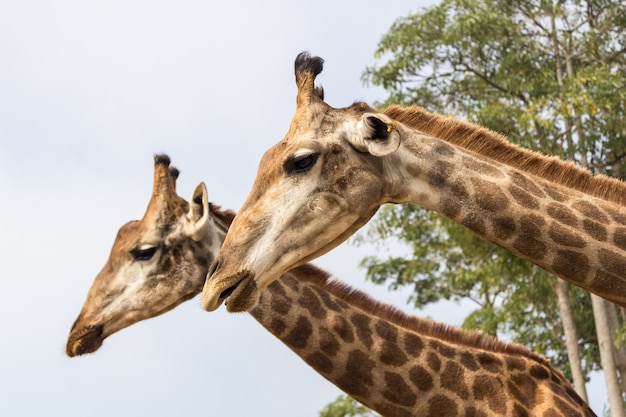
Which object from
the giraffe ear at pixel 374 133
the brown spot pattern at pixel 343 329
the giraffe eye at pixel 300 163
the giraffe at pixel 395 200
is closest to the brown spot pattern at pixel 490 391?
the brown spot pattern at pixel 343 329

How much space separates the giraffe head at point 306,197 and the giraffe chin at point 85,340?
322cm

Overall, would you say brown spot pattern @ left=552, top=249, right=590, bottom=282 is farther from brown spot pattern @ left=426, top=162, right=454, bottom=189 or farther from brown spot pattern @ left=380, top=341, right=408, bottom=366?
brown spot pattern @ left=380, top=341, right=408, bottom=366

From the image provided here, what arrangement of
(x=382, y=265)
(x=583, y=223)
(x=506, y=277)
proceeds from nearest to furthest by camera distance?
1. (x=583, y=223)
2. (x=506, y=277)
3. (x=382, y=265)

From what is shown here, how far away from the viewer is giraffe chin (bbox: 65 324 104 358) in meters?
8.72

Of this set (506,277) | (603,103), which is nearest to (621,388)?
(506,277)

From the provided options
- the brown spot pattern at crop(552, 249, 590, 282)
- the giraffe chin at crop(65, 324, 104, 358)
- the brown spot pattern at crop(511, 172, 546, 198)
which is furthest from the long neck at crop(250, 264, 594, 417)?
the brown spot pattern at crop(511, 172, 546, 198)

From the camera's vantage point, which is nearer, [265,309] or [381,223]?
[265,309]

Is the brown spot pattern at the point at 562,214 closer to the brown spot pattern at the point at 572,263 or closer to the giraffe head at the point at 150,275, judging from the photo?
the brown spot pattern at the point at 572,263

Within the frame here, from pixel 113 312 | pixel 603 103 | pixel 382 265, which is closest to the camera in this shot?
pixel 113 312

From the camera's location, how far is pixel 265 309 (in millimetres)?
7930

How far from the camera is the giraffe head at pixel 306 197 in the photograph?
5.65 m

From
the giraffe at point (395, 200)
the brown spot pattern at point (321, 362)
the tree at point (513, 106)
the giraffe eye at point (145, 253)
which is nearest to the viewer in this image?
the giraffe at point (395, 200)

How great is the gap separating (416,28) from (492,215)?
52.8 feet

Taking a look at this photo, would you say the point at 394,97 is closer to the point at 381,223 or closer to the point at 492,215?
the point at 381,223
